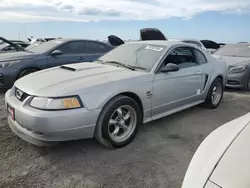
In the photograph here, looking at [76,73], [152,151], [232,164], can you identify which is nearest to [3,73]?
[76,73]

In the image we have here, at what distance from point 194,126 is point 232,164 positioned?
2.67 m

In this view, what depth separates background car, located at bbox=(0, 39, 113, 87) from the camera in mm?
5898

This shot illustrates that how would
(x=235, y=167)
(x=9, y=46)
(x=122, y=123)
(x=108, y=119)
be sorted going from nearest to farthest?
(x=235, y=167) → (x=108, y=119) → (x=122, y=123) → (x=9, y=46)

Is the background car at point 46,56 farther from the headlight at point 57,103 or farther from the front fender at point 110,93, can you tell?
the front fender at point 110,93

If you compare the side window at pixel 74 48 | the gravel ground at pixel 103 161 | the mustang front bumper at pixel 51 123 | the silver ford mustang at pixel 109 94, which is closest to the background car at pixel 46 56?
the side window at pixel 74 48

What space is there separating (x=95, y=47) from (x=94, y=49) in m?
0.08

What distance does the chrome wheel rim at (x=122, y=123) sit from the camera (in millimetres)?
3250

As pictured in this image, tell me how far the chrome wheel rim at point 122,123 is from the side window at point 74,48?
418cm

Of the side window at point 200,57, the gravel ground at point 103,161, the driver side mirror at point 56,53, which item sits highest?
→ the side window at point 200,57

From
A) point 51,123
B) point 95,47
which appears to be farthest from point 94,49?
point 51,123

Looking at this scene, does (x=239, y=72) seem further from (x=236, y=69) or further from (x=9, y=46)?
(x=9, y=46)

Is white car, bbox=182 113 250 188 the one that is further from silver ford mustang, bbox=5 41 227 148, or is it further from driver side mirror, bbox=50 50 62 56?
driver side mirror, bbox=50 50 62 56

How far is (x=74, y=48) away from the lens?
23.5 feet

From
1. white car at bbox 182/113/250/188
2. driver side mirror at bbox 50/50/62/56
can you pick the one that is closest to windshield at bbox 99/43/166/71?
white car at bbox 182/113/250/188
